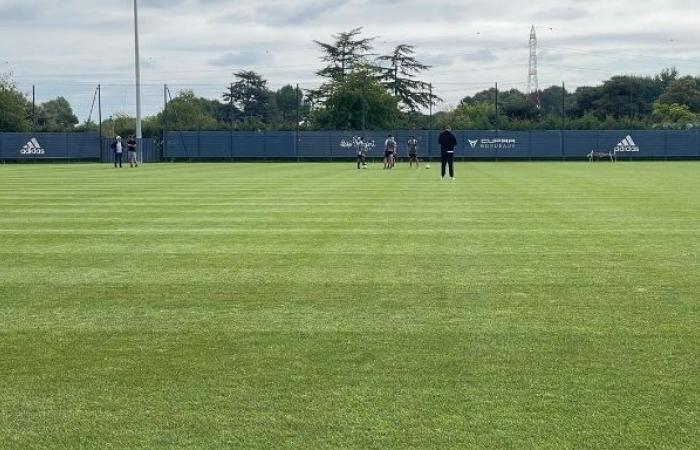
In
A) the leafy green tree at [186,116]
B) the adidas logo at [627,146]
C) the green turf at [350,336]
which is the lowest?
the green turf at [350,336]

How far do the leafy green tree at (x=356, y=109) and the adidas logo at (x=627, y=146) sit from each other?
18228 millimetres

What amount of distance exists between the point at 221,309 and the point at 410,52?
86122 millimetres

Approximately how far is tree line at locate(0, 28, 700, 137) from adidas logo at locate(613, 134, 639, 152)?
3.77 metres

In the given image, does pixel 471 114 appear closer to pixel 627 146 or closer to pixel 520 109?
pixel 520 109

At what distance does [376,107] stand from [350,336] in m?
66.4

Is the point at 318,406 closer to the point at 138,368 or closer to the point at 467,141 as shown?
the point at 138,368

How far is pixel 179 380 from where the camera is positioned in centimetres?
580

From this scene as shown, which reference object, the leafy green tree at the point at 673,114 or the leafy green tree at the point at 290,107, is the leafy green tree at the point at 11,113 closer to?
the leafy green tree at the point at 290,107

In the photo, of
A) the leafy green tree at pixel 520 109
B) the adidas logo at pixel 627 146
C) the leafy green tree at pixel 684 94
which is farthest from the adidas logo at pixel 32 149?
the leafy green tree at pixel 684 94

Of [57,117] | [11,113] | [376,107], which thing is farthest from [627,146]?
[57,117]

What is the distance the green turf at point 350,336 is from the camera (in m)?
4.95

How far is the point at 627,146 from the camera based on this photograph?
202 feet

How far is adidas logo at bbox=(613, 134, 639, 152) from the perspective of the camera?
201 feet

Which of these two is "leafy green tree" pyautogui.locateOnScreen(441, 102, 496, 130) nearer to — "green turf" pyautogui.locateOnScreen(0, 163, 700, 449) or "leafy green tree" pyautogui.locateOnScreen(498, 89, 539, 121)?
"leafy green tree" pyautogui.locateOnScreen(498, 89, 539, 121)
